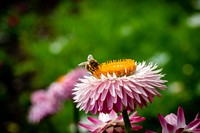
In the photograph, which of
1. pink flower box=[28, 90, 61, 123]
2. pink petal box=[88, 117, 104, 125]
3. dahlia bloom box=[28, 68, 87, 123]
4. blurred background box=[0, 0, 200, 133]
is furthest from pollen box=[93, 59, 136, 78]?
blurred background box=[0, 0, 200, 133]

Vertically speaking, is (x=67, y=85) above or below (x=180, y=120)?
above

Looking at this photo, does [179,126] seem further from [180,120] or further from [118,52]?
[118,52]

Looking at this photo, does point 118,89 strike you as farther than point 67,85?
No

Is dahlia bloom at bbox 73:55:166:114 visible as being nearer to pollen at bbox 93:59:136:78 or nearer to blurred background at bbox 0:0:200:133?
pollen at bbox 93:59:136:78

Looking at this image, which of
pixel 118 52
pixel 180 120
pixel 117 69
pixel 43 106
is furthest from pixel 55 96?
pixel 118 52

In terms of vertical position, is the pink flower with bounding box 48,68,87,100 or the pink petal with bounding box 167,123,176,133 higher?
the pink flower with bounding box 48,68,87,100

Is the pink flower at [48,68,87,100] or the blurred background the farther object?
the blurred background

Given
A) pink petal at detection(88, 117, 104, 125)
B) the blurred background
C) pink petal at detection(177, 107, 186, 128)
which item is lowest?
Answer: pink petal at detection(177, 107, 186, 128)
